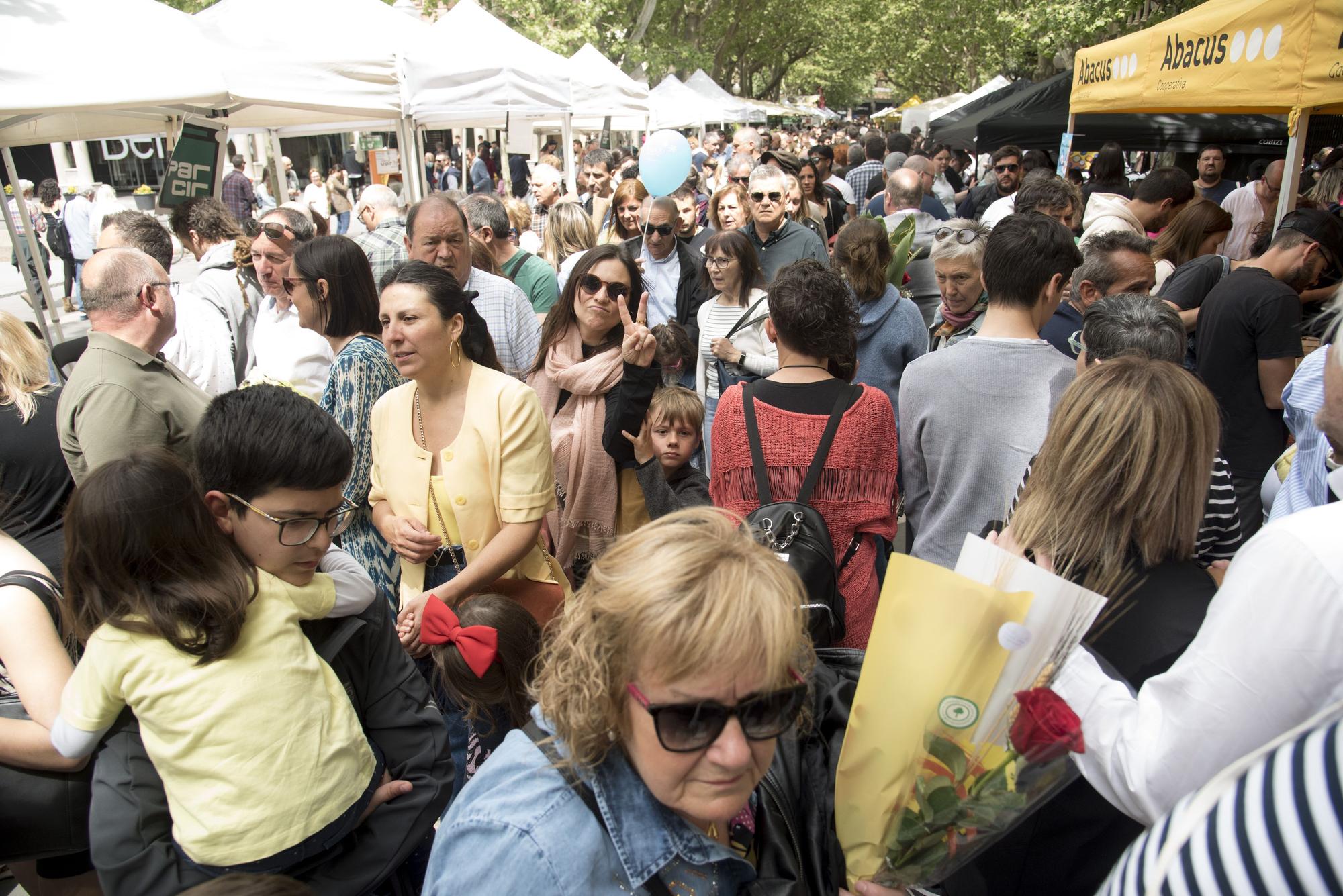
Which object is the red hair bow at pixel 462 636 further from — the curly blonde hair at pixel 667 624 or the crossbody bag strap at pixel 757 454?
the curly blonde hair at pixel 667 624

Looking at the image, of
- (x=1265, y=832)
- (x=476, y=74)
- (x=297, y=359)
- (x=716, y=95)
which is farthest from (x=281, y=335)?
(x=716, y=95)

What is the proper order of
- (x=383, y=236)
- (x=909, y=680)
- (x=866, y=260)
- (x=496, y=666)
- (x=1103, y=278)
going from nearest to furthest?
(x=909, y=680) → (x=496, y=666) → (x=1103, y=278) → (x=866, y=260) → (x=383, y=236)

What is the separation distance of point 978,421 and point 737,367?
161cm

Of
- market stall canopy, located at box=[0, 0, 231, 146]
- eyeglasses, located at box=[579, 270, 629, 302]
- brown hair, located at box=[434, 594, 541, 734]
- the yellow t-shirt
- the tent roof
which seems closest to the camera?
the yellow t-shirt

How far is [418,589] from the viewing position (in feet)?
9.26

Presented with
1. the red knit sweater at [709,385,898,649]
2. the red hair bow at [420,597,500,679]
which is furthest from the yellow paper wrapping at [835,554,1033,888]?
the red knit sweater at [709,385,898,649]

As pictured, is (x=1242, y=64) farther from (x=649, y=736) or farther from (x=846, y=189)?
(x=846, y=189)

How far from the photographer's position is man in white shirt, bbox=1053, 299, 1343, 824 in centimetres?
114

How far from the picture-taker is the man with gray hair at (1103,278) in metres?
3.73

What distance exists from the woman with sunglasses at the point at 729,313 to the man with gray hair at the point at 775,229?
761mm

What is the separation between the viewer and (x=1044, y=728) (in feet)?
3.86

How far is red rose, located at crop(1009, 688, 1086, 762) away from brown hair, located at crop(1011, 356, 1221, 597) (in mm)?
547

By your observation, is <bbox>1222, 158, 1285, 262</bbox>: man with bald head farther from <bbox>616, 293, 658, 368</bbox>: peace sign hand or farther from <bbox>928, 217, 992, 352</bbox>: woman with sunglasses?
<bbox>616, 293, 658, 368</bbox>: peace sign hand

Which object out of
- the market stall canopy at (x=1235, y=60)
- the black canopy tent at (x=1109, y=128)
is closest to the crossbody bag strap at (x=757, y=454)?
the market stall canopy at (x=1235, y=60)
